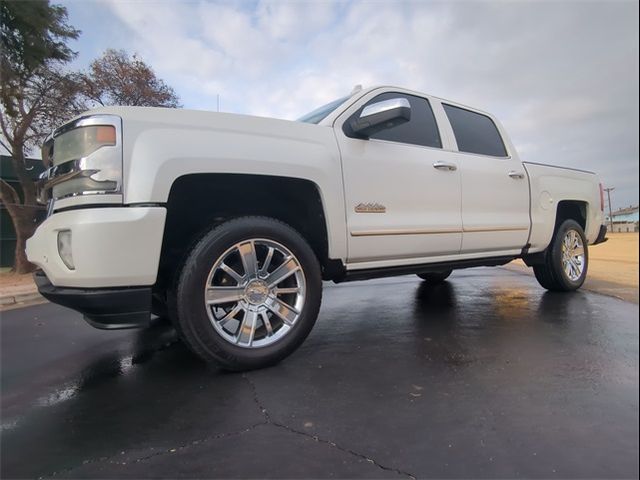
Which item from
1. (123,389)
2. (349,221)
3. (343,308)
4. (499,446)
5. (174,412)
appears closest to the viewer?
(499,446)

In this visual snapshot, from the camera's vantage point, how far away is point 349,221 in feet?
10.6

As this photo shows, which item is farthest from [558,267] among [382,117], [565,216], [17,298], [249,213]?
[17,298]

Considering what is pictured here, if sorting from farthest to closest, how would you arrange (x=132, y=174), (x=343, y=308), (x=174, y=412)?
(x=343, y=308) → (x=132, y=174) → (x=174, y=412)

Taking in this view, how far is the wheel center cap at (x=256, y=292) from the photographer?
2.86 m

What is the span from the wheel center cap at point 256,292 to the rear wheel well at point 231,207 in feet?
1.51

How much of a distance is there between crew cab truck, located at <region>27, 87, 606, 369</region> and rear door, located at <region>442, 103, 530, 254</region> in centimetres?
2

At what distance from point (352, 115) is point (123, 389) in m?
2.56

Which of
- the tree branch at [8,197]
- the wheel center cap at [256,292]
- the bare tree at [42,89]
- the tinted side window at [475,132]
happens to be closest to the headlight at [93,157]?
the wheel center cap at [256,292]

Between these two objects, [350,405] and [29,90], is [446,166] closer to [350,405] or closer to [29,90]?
[350,405]

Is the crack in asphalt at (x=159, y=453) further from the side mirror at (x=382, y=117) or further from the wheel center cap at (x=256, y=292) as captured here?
the side mirror at (x=382, y=117)

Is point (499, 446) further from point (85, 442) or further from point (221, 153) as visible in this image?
point (221, 153)

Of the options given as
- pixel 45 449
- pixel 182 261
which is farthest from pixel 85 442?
pixel 182 261

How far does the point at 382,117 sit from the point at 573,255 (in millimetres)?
3638

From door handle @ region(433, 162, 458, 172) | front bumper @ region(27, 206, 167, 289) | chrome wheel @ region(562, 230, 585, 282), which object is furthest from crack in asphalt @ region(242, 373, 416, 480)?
chrome wheel @ region(562, 230, 585, 282)
